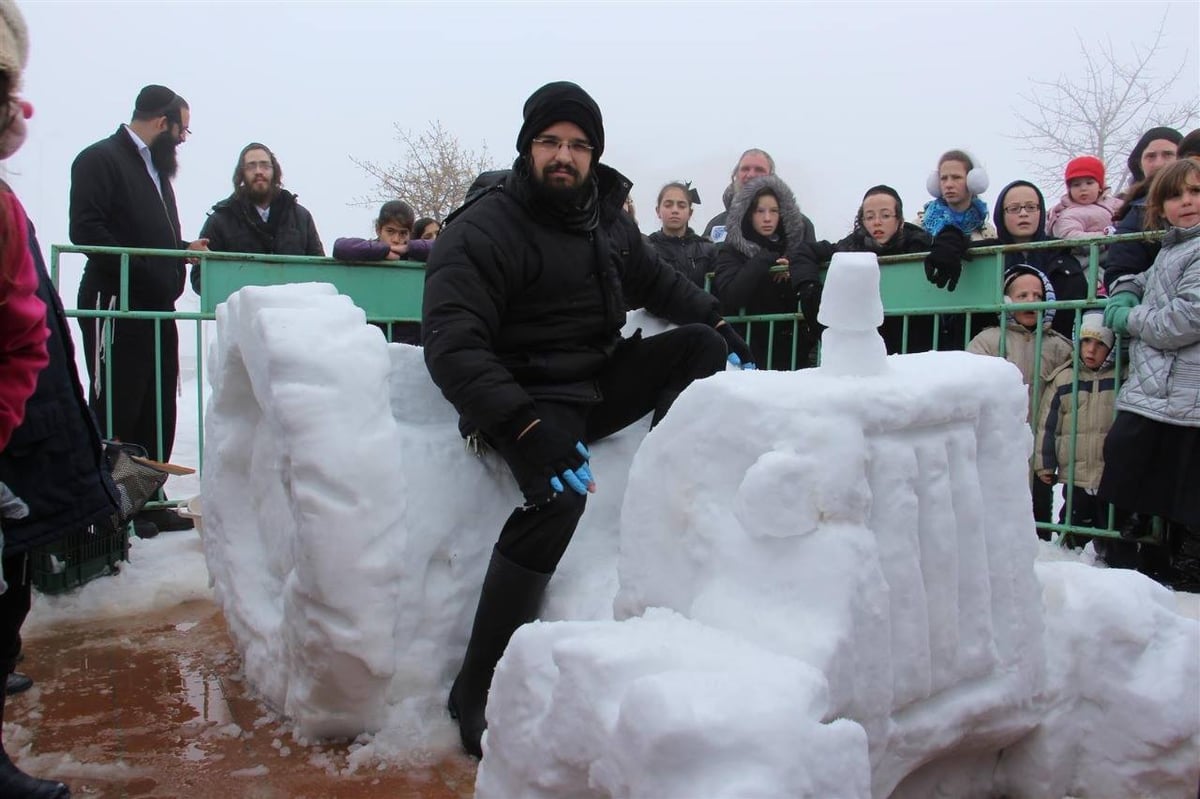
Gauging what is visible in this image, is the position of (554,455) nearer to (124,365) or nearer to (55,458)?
(55,458)

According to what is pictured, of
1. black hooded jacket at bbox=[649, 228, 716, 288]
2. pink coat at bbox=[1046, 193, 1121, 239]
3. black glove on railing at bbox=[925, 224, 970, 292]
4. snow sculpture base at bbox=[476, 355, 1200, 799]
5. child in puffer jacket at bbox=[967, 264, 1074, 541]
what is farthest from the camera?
black hooded jacket at bbox=[649, 228, 716, 288]

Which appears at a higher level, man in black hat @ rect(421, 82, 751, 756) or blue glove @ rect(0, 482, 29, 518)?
man in black hat @ rect(421, 82, 751, 756)

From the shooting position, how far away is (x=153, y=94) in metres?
4.99

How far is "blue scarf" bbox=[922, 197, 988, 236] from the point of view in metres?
4.97

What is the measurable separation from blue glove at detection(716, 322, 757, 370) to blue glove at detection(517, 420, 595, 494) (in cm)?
84

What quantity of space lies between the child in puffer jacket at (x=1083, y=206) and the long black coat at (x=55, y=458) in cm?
427

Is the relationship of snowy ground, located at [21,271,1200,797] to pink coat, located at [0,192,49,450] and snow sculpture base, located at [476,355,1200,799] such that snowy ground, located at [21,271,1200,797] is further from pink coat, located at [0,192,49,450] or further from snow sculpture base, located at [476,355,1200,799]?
pink coat, located at [0,192,49,450]

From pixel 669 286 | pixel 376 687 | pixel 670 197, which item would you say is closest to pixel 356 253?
pixel 670 197

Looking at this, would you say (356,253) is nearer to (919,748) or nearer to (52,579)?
(52,579)

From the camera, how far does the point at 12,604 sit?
89.1 inches

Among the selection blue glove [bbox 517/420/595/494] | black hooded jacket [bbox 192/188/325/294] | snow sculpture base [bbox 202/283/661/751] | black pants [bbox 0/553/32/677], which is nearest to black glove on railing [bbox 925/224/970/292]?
snow sculpture base [bbox 202/283/661/751]

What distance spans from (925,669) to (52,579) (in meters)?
3.35

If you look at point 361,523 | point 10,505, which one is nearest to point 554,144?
point 361,523

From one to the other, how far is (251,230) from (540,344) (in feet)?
10.7
